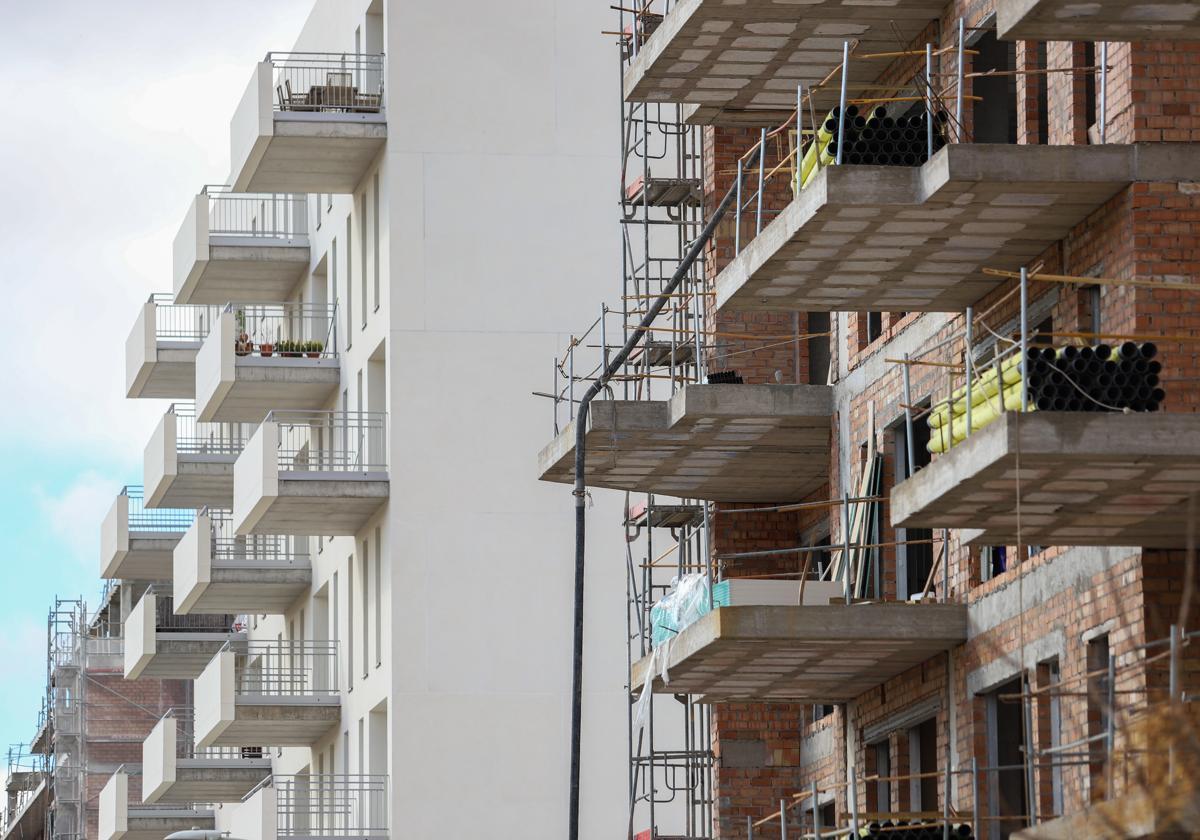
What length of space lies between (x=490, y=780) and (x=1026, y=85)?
1847cm

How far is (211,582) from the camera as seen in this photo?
4609 cm

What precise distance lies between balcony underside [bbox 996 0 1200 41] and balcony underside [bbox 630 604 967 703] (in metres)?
6.56

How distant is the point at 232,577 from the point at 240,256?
5.52m

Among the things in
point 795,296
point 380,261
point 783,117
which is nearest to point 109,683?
point 380,261

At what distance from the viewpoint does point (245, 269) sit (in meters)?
47.5

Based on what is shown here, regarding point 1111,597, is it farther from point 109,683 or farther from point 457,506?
point 109,683

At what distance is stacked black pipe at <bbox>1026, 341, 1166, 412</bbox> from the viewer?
18516mm

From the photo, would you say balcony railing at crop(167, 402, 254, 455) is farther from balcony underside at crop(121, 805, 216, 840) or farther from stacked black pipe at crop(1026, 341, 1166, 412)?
stacked black pipe at crop(1026, 341, 1166, 412)

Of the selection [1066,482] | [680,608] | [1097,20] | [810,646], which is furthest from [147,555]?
[1097,20]

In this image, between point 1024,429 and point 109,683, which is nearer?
point 1024,429

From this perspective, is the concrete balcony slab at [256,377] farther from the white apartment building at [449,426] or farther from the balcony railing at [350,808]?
the balcony railing at [350,808]

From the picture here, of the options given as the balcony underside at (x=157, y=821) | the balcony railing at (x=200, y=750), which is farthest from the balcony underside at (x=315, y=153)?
the balcony underside at (x=157, y=821)

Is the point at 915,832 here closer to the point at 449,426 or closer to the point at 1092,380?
the point at 1092,380

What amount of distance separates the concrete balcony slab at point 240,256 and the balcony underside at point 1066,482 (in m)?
26.6
